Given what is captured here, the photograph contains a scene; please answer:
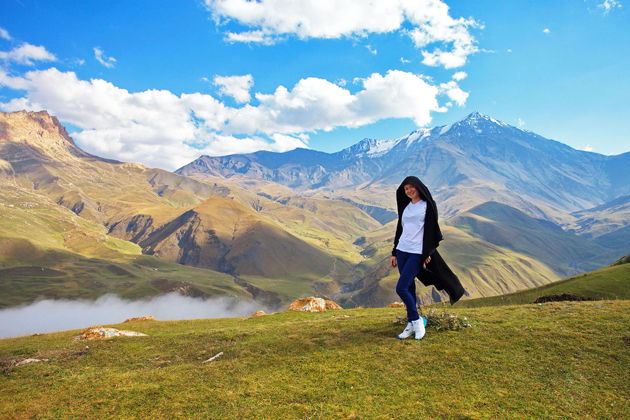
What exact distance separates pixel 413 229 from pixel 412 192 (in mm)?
1307

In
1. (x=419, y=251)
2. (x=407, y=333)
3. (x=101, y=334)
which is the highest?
(x=419, y=251)

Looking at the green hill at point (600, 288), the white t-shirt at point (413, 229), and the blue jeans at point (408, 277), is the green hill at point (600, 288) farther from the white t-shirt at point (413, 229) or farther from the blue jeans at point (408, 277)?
the white t-shirt at point (413, 229)

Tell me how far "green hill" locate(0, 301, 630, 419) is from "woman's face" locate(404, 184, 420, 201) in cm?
511

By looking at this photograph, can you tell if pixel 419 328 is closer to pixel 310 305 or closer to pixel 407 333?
pixel 407 333

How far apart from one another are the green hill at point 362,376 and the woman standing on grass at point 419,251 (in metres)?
1.72

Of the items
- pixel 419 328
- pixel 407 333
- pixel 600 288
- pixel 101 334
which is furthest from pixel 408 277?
pixel 600 288

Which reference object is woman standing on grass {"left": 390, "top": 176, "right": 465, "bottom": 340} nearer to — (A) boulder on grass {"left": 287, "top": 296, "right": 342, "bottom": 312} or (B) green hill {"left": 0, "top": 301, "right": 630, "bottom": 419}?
(B) green hill {"left": 0, "top": 301, "right": 630, "bottom": 419}

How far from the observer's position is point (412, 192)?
1212cm

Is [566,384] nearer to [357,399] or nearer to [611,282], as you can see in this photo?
[357,399]

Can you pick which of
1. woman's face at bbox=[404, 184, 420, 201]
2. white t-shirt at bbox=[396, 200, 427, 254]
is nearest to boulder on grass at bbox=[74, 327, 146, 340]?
white t-shirt at bbox=[396, 200, 427, 254]

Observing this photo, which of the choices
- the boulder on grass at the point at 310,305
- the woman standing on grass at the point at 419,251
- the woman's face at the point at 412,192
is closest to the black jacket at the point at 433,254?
the woman standing on grass at the point at 419,251

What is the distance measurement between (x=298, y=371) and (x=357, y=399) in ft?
8.47

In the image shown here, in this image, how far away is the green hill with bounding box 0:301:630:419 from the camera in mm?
8312

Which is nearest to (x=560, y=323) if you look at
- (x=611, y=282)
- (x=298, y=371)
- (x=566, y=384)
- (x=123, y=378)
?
(x=566, y=384)
